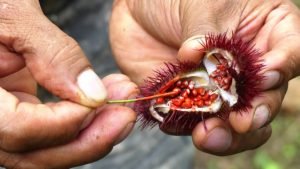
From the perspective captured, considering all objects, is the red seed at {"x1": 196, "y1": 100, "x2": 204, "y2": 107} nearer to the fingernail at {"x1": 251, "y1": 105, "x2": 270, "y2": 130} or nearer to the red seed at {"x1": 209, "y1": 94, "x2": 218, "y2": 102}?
the red seed at {"x1": 209, "y1": 94, "x2": 218, "y2": 102}

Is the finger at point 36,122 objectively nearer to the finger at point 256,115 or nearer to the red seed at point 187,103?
the red seed at point 187,103

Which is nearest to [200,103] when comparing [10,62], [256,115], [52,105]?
[256,115]

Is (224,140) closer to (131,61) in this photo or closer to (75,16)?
(131,61)

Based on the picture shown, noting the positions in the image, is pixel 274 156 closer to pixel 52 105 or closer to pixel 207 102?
pixel 207 102

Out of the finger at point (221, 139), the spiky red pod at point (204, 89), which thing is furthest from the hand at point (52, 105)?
the finger at point (221, 139)

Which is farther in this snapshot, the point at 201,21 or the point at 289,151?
the point at 289,151

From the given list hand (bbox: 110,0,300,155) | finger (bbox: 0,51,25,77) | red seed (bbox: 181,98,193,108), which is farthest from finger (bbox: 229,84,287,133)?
finger (bbox: 0,51,25,77)
